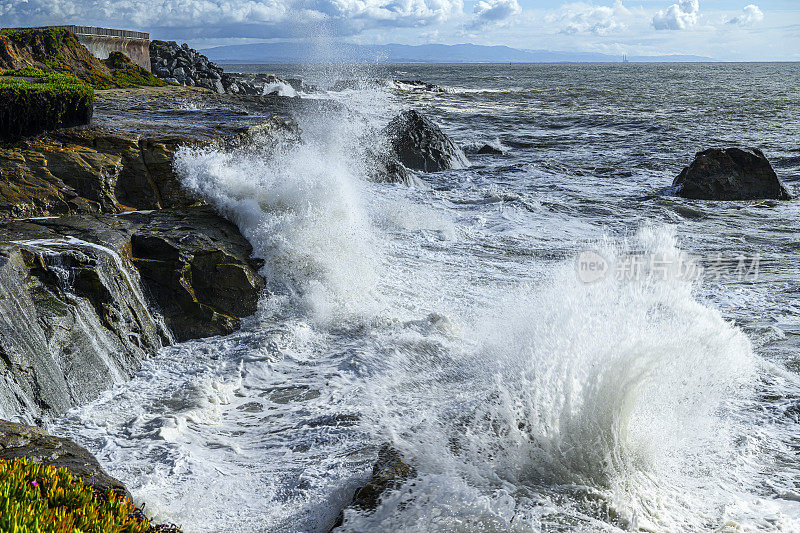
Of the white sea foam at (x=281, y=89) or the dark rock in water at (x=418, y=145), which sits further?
the white sea foam at (x=281, y=89)

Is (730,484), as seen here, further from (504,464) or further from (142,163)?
(142,163)

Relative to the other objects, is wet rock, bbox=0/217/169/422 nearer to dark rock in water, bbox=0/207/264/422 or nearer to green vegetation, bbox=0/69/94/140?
dark rock in water, bbox=0/207/264/422

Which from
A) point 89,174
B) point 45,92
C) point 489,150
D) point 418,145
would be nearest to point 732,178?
point 418,145

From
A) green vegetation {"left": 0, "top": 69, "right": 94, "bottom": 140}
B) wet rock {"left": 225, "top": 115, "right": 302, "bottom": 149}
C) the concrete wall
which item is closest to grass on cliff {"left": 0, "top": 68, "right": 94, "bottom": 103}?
green vegetation {"left": 0, "top": 69, "right": 94, "bottom": 140}

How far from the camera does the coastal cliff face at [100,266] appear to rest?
4.86 m

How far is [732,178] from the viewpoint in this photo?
1262 centimetres

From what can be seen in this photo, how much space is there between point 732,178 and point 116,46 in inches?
985

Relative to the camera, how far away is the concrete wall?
2508 cm

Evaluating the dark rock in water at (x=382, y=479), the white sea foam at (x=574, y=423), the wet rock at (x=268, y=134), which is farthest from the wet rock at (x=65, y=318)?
the wet rock at (x=268, y=134)

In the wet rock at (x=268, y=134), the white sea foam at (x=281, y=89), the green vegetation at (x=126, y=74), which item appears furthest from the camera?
the white sea foam at (x=281, y=89)

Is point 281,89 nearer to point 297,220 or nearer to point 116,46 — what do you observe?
point 116,46

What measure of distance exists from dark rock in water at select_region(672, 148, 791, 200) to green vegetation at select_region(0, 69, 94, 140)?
36.3 ft

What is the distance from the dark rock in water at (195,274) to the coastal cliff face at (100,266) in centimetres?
1

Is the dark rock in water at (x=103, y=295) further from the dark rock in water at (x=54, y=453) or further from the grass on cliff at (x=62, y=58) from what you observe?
the grass on cliff at (x=62, y=58)
